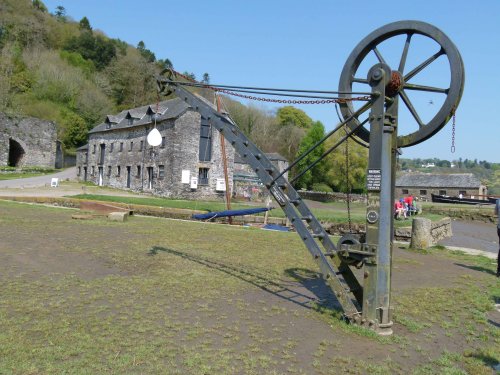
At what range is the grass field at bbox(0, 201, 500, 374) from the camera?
451 cm

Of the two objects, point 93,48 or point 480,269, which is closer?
point 480,269

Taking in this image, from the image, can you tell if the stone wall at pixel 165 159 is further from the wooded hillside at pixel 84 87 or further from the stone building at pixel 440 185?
the stone building at pixel 440 185

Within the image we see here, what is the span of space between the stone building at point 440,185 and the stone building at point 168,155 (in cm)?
3869

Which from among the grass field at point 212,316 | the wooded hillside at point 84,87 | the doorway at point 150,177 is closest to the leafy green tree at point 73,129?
the wooded hillside at point 84,87

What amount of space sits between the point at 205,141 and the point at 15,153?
30.6 m

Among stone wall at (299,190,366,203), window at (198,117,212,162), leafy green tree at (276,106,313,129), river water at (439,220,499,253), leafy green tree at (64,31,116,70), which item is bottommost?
river water at (439,220,499,253)

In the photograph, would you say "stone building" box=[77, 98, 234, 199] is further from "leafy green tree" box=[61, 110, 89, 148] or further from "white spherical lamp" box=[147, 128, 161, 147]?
"white spherical lamp" box=[147, 128, 161, 147]

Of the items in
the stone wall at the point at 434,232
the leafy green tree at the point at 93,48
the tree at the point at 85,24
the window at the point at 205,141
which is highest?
the tree at the point at 85,24

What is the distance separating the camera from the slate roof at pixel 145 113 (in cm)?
3981

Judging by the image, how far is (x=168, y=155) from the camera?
39625 millimetres

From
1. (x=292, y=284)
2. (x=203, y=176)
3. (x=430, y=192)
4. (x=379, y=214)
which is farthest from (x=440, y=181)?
(x=379, y=214)

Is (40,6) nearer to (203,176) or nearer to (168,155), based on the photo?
(168,155)

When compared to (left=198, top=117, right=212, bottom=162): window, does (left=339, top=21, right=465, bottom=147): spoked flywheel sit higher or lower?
lower

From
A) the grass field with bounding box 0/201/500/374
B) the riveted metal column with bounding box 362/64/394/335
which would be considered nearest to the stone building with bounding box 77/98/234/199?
the grass field with bounding box 0/201/500/374
